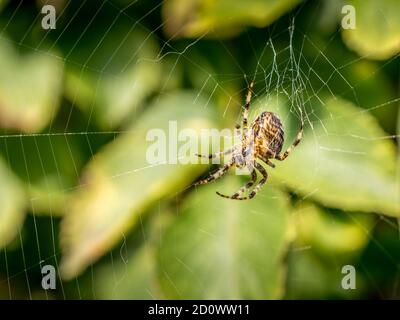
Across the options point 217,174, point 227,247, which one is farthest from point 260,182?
point 227,247

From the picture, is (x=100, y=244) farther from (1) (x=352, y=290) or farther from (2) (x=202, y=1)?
(1) (x=352, y=290)

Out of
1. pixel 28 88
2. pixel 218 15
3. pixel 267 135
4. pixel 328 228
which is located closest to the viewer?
pixel 218 15

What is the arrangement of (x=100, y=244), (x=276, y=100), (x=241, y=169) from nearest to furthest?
1. (x=100, y=244)
2. (x=276, y=100)
3. (x=241, y=169)

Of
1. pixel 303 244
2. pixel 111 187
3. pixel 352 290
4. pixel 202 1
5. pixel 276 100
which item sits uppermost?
pixel 202 1

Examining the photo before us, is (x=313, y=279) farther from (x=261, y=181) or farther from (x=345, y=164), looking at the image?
(x=345, y=164)

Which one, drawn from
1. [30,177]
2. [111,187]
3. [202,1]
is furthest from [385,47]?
[30,177]

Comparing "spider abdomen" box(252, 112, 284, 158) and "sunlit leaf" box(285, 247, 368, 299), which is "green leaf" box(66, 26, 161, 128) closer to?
"spider abdomen" box(252, 112, 284, 158)

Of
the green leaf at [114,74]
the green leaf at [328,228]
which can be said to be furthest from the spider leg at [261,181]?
the green leaf at [114,74]
